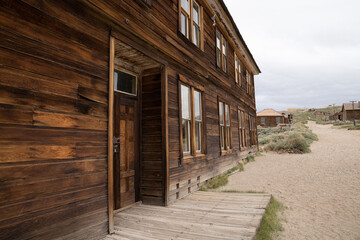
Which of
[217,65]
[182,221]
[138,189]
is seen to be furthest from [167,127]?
[217,65]

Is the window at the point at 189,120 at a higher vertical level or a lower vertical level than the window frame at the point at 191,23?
lower

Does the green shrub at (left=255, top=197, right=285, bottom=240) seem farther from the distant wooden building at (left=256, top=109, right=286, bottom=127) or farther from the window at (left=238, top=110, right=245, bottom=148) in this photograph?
the distant wooden building at (left=256, top=109, right=286, bottom=127)

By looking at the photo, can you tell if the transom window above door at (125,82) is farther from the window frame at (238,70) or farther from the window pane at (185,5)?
the window frame at (238,70)

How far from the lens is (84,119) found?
9.87 feet

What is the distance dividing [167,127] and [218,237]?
2.45 metres

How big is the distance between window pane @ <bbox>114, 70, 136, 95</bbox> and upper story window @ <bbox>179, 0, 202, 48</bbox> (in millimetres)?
2113

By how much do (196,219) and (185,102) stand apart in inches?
124

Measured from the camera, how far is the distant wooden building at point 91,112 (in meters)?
2.29

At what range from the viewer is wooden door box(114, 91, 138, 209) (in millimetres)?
4405

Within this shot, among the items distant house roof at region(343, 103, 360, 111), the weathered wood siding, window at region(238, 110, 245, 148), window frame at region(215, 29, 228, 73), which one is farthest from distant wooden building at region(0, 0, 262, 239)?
distant house roof at region(343, 103, 360, 111)

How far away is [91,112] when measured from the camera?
3.12 meters

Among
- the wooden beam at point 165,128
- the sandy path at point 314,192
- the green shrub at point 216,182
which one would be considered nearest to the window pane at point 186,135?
the wooden beam at point 165,128

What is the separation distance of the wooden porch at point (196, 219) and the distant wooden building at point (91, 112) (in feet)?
1.07

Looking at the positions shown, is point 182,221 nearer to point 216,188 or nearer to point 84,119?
point 84,119
